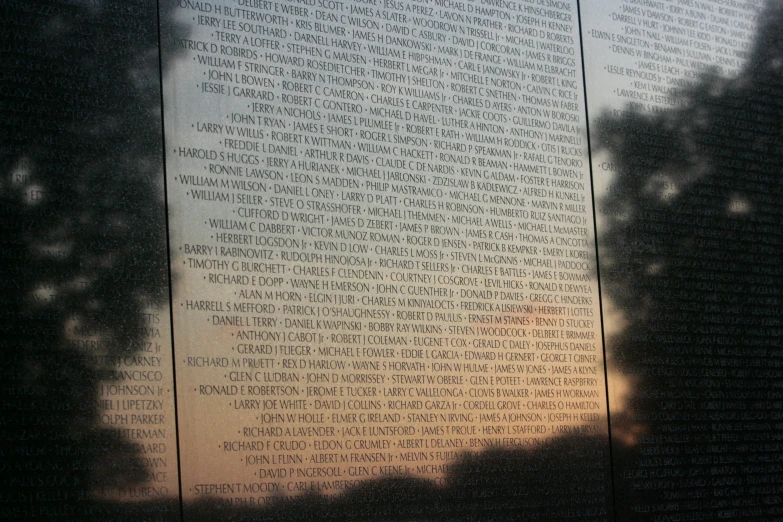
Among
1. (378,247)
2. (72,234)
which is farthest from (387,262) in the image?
(72,234)

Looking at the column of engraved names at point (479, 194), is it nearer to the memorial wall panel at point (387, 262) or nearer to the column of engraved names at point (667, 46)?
the memorial wall panel at point (387, 262)

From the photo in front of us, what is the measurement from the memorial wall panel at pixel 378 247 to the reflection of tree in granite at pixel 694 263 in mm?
328

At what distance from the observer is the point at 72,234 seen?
16.4ft

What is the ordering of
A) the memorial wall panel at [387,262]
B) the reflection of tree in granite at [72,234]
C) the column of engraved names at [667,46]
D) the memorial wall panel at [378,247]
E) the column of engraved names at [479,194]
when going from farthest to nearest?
the column of engraved names at [667,46]
the column of engraved names at [479,194]
the memorial wall panel at [378,247]
the memorial wall panel at [387,262]
the reflection of tree in granite at [72,234]

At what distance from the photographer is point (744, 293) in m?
7.48

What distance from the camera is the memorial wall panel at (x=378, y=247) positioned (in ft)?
17.5

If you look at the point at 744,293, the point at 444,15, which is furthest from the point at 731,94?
the point at 444,15

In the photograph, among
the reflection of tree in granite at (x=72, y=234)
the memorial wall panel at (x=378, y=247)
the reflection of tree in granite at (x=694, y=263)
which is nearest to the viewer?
the reflection of tree in granite at (x=72, y=234)

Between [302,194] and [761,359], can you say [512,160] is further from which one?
[761,359]

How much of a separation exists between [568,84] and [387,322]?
94.0 inches

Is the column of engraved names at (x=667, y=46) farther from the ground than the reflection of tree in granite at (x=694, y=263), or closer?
farther from the ground

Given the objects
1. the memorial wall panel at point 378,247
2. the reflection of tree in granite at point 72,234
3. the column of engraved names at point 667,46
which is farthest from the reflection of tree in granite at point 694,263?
the reflection of tree in granite at point 72,234

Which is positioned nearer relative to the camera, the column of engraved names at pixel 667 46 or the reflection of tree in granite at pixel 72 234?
the reflection of tree in granite at pixel 72 234

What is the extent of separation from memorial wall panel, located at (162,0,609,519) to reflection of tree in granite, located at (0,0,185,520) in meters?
0.20
